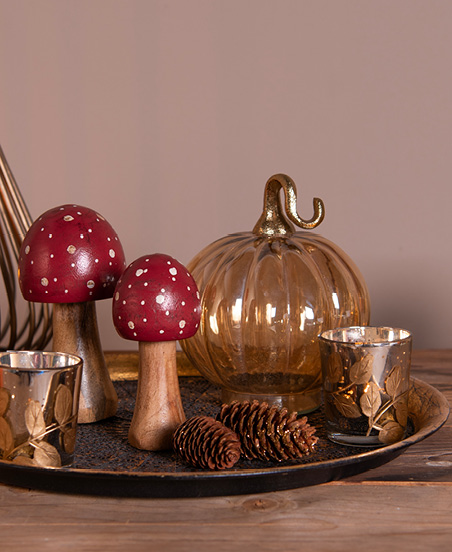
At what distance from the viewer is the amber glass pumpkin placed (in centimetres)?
60

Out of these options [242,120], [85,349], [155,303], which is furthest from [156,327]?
[242,120]

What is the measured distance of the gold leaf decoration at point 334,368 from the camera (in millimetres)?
514

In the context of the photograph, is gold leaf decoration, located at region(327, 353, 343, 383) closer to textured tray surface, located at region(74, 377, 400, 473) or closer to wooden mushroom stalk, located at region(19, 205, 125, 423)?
textured tray surface, located at region(74, 377, 400, 473)

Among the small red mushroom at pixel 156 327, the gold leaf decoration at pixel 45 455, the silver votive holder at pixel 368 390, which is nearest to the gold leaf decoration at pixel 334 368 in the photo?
the silver votive holder at pixel 368 390

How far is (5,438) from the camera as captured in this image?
18.0 inches

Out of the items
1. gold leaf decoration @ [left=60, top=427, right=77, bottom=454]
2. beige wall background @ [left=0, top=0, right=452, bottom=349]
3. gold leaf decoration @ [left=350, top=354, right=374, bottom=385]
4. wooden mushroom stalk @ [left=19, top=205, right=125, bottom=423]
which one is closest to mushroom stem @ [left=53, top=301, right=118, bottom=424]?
wooden mushroom stalk @ [left=19, top=205, right=125, bottom=423]

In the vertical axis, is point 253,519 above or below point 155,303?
below

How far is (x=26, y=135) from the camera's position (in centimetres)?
111

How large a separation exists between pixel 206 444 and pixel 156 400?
8 centimetres

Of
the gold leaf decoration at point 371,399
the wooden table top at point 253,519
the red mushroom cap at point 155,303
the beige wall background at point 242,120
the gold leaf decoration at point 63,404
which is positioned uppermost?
the beige wall background at point 242,120

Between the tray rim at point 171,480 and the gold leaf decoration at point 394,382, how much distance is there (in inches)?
2.9

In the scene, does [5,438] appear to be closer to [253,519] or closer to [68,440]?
[68,440]

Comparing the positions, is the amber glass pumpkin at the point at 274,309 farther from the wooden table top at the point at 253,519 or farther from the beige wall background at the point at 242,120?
A: the beige wall background at the point at 242,120

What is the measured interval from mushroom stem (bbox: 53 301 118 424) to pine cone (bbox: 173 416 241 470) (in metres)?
0.11
